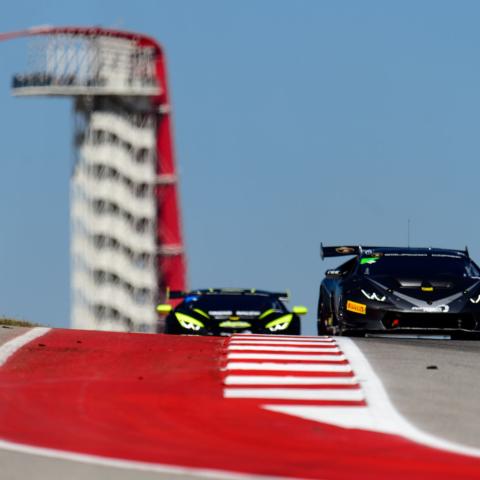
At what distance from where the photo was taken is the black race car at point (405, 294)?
22.3 meters

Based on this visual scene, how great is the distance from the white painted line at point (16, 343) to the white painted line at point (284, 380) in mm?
2358

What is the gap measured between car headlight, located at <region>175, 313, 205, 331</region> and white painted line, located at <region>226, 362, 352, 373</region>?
983cm

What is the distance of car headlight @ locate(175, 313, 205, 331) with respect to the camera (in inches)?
998

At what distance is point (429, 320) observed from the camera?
73.0ft

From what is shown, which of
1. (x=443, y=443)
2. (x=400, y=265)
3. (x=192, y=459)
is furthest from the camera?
(x=400, y=265)

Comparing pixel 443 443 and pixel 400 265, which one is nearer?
pixel 443 443

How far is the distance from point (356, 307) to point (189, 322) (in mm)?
3657

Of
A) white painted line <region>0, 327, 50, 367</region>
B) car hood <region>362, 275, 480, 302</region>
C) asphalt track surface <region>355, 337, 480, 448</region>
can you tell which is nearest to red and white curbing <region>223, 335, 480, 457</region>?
asphalt track surface <region>355, 337, 480, 448</region>

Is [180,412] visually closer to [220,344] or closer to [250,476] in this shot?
[250,476]

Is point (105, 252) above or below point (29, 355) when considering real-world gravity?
below

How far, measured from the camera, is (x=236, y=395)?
13086 millimetres

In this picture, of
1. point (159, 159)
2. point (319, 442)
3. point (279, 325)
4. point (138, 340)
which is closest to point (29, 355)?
point (138, 340)

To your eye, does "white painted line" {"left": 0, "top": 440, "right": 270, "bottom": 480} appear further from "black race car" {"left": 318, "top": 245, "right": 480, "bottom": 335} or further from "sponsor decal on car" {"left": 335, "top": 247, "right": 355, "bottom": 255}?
"sponsor decal on car" {"left": 335, "top": 247, "right": 355, "bottom": 255}

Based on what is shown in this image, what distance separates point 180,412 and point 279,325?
Result: 1421cm
